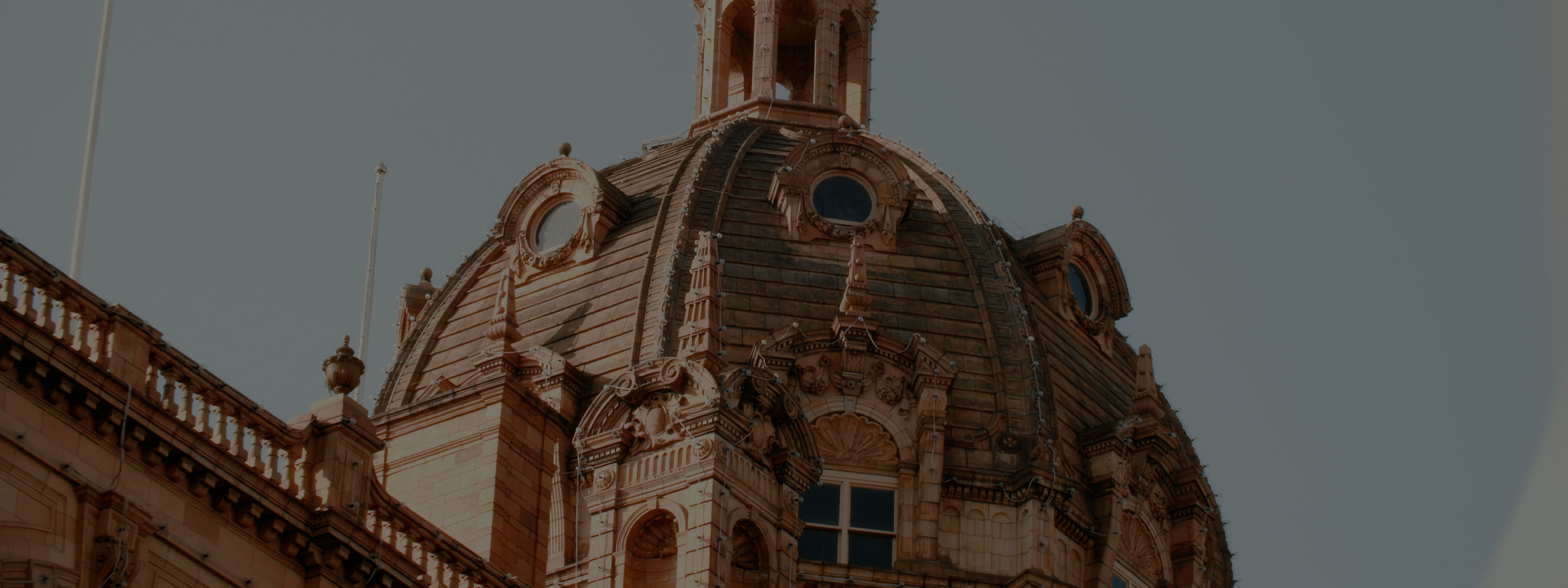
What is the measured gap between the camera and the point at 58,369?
27.4m

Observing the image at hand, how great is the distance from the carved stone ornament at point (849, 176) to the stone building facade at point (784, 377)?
5cm

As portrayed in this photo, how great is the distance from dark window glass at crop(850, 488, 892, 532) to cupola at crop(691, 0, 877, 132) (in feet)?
47.0

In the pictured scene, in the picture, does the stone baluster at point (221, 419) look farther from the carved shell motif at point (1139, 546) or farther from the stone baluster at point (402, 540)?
the carved shell motif at point (1139, 546)

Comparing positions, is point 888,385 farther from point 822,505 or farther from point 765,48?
point 765,48

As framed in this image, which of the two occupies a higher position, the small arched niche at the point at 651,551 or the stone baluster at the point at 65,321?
the small arched niche at the point at 651,551

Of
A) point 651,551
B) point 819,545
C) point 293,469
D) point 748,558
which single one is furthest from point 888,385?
point 293,469

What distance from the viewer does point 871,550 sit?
186 feet

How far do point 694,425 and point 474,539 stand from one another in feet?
19.8

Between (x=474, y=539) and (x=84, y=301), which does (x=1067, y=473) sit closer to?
(x=474, y=539)

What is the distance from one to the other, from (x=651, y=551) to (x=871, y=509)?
12.6m

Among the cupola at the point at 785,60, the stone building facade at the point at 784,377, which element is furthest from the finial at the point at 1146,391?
the cupola at the point at 785,60

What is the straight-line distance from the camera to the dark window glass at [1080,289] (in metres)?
65.9

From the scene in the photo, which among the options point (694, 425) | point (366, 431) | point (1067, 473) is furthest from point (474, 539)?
point (366, 431)

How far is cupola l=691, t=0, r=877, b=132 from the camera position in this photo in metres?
70.9
